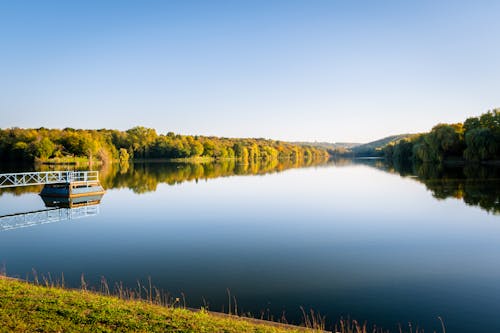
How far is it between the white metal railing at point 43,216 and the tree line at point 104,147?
78558 mm

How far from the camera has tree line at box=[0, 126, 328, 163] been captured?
95.2m

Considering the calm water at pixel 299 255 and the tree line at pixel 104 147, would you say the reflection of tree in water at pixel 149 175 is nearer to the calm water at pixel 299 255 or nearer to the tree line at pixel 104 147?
the calm water at pixel 299 255

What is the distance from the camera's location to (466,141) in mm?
73938

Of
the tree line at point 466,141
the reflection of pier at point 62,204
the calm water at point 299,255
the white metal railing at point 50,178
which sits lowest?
the calm water at point 299,255

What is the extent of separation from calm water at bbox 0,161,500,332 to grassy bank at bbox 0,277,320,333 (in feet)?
7.69

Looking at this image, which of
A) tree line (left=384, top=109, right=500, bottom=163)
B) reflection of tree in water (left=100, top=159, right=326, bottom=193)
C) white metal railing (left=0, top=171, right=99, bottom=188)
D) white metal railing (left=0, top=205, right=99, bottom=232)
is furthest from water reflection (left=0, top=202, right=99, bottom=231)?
tree line (left=384, top=109, right=500, bottom=163)

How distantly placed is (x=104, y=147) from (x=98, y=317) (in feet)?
373

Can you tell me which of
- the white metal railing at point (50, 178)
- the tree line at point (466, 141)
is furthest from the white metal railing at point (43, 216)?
the tree line at point (466, 141)

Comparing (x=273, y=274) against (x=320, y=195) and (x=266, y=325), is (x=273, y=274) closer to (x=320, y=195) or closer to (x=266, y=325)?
(x=266, y=325)

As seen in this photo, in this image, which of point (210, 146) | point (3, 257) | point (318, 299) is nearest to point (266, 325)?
point (318, 299)

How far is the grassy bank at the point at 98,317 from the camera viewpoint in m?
6.29

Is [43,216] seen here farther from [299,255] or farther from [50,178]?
[299,255]

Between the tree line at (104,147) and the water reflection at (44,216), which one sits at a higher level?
the tree line at (104,147)

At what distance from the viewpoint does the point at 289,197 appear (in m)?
33.2
